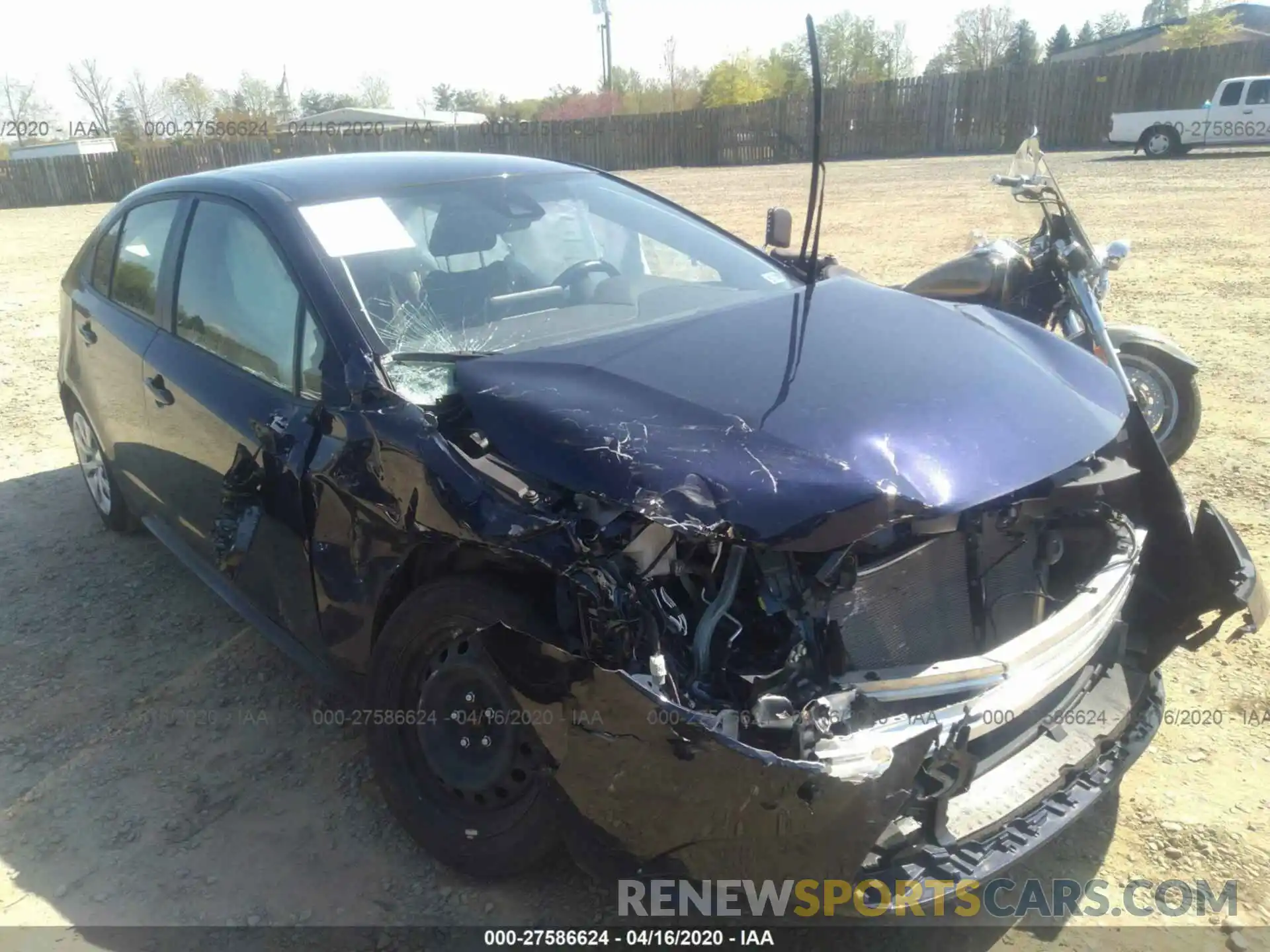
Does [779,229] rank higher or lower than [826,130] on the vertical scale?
higher

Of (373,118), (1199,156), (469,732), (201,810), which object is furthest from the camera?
(373,118)

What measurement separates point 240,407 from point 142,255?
142cm

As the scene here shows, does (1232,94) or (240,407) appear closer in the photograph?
(240,407)

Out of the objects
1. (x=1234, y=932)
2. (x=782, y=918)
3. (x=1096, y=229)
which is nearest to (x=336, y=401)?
(x=782, y=918)

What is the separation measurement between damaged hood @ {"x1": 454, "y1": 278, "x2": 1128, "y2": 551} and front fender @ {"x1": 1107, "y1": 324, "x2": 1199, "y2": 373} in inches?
86.1

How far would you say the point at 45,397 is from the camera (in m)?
7.27

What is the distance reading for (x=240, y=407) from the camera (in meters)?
2.95

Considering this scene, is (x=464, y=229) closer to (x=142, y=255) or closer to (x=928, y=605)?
(x=142, y=255)

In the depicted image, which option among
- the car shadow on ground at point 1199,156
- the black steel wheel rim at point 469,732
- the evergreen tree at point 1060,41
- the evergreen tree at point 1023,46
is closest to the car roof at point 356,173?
the black steel wheel rim at point 469,732

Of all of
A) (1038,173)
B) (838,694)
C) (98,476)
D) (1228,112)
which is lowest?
(98,476)

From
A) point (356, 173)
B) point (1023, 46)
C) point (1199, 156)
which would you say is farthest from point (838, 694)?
point (1023, 46)

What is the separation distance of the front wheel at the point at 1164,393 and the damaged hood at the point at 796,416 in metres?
2.19

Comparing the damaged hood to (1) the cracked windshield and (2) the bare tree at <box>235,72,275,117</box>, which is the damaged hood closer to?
(1) the cracked windshield

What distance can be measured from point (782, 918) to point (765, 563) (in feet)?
2.52
